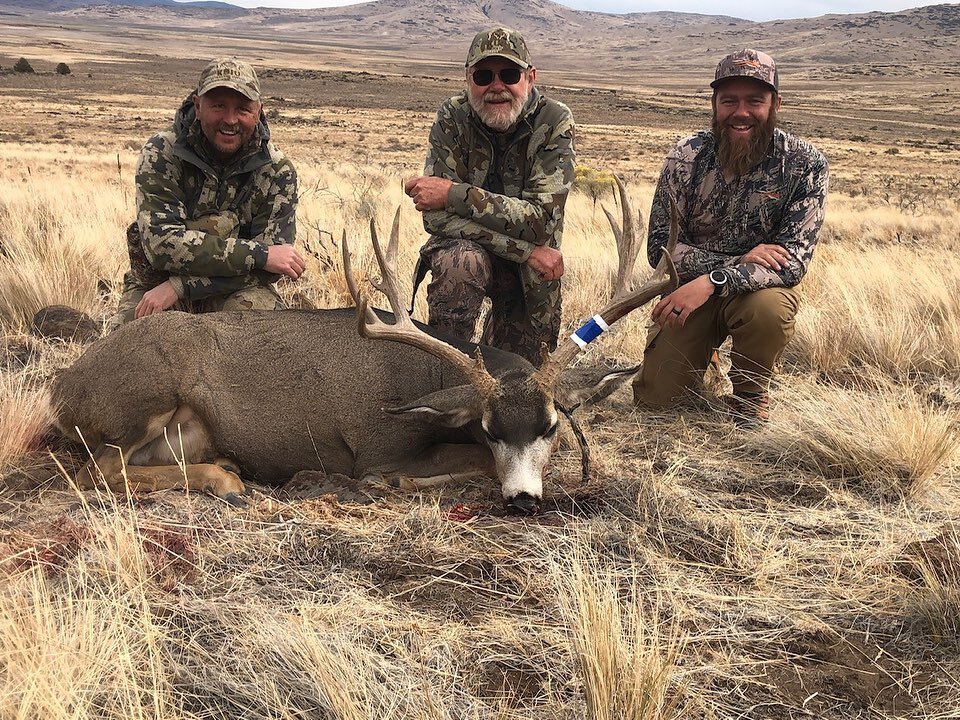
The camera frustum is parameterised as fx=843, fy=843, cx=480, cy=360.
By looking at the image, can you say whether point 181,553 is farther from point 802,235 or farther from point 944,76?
point 944,76

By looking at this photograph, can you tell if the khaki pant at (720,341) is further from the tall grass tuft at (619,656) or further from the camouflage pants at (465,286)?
the tall grass tuft at (619,656)

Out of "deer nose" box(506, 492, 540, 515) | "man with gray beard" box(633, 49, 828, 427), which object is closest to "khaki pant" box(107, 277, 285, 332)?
"deer nose" box(506, 492, 540, 515)

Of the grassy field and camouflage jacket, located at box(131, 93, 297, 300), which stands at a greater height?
camouflage jacket, located at box(131, 93, 297, 300)

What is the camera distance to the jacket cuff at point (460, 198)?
574 cm

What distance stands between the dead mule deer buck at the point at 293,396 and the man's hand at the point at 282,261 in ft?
2.24

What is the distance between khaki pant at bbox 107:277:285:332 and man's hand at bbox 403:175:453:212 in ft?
4.13

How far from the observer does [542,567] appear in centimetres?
359

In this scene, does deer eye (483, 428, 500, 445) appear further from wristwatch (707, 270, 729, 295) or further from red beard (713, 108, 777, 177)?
red beard (713, 108, 777, 177)

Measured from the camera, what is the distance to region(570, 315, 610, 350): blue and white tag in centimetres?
451

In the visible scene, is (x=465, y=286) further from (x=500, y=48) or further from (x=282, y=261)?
(x=500, y=48)

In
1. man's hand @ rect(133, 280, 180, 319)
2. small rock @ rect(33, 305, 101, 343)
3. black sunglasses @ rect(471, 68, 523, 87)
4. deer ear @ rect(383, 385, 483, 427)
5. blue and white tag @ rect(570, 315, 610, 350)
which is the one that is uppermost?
black sunglasses @ rect(471, 68, 523, 87)

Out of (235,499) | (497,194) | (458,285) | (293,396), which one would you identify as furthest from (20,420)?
(497,194)

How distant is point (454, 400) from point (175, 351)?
169 cm

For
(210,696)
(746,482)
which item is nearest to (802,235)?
(746,482)
